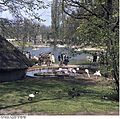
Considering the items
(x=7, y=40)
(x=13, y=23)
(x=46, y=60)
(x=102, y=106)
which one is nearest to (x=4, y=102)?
(x=102, y=106)

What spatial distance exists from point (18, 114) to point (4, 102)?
274 cm

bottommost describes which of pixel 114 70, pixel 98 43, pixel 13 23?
pixel 114 70

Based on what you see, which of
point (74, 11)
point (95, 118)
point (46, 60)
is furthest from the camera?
point (46, 60)

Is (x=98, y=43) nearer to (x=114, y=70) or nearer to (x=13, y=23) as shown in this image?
(x=114, y=70)

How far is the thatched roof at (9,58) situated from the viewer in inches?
859

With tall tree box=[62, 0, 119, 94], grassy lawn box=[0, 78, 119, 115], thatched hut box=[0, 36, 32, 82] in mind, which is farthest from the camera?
thatched hut box=[0, 36, 32, 82]

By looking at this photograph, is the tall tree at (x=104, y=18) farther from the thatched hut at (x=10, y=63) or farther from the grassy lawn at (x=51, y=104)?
the thatched hut at (x=10, y=63)

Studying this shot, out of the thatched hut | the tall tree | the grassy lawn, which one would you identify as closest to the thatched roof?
the thatched hut

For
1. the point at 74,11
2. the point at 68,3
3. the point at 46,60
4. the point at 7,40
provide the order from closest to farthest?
the point at 68,3 → the point at 74,11 → the point at 7,40 → the point at 46,60

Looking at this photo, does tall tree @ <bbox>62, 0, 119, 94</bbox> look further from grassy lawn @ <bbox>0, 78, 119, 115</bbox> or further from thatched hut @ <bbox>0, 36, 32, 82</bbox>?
thatched hut @ <bbox>0, 36, 32, 82</bbox>

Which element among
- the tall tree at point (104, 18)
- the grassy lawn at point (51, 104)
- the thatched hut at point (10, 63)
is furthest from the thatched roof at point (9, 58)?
the tall tree at point (104, 18)

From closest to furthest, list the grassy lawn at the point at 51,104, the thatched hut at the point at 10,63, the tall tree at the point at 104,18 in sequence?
1. the grassy lawn at the point at 51,104
2. the tall tree at the point at 104,18
3. the thatched hut at the point at 10,63

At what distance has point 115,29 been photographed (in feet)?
48.1

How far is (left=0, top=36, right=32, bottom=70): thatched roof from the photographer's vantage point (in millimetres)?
21831
